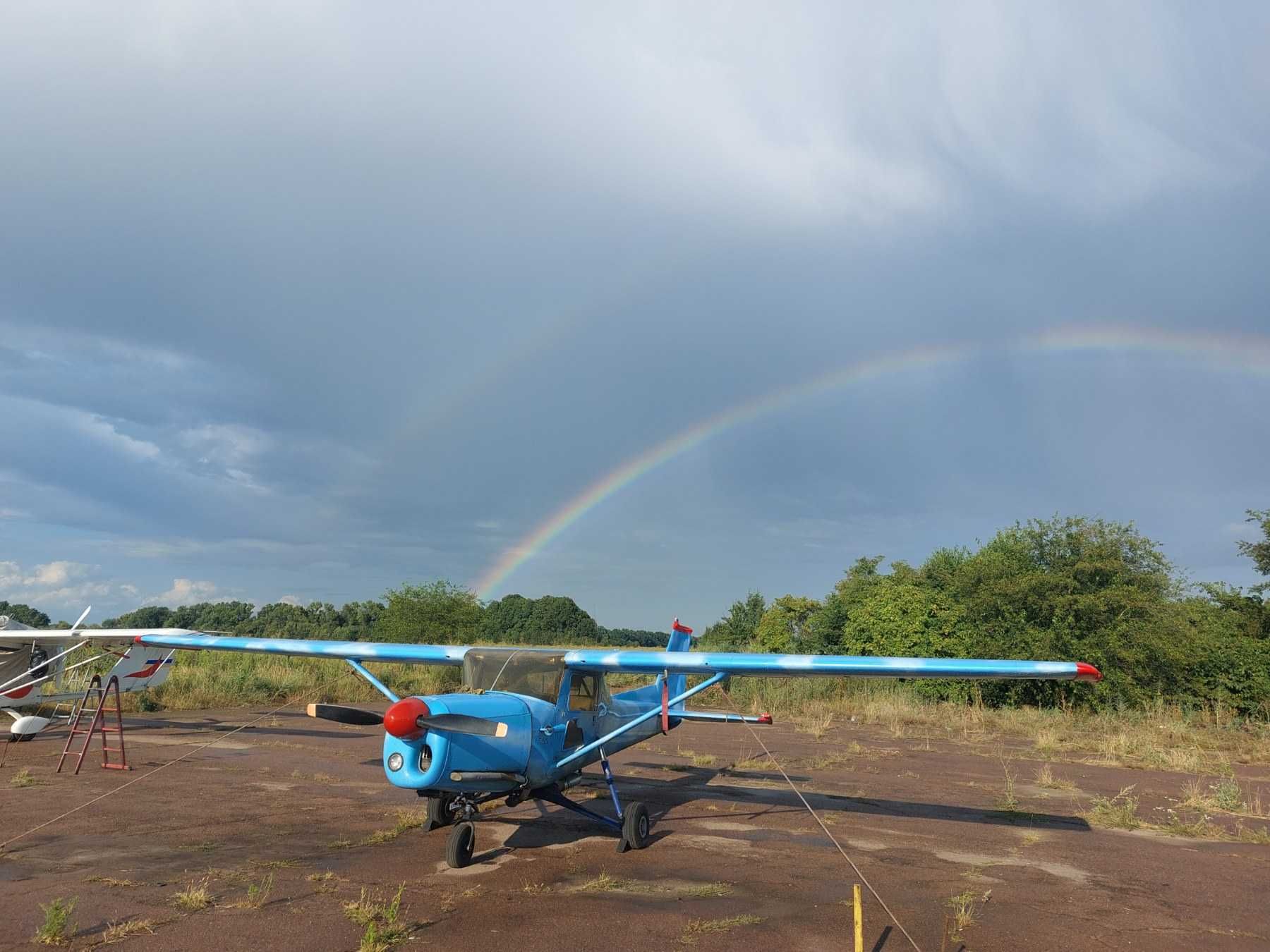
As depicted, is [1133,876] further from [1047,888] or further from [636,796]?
[636,796]

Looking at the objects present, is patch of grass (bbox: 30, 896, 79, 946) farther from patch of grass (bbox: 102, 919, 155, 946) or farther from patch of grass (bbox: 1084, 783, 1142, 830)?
patch of grass (bbox: 1084, 783, 1142, 830)

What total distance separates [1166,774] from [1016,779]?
3.45 m

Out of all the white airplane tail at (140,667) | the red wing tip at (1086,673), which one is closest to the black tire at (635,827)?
the red wing tip at (1086,673)

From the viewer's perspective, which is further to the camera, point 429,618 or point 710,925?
point 429,618

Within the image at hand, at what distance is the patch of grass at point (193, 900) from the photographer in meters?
6.47

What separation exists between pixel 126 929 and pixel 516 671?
13.9 ft

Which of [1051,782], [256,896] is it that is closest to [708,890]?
[256,896]

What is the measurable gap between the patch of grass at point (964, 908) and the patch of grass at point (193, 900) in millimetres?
6016

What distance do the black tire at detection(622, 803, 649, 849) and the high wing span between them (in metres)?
1.54

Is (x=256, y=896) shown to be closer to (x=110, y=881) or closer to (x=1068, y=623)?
(x=110, y=881)

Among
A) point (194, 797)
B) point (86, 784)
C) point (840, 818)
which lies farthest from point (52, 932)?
point (840, 818)

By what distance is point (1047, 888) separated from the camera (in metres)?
7.73

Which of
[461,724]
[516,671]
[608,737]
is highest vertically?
[516,671]

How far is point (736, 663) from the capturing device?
31.3 ft
